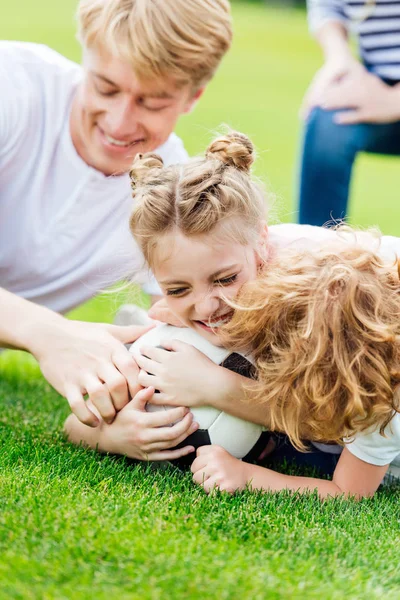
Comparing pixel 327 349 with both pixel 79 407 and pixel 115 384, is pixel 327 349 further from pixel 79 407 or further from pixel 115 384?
pixel 79 407

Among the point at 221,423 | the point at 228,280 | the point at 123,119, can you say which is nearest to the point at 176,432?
the point at 221,423

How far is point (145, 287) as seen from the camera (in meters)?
4.27

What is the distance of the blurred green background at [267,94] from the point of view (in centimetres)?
1068

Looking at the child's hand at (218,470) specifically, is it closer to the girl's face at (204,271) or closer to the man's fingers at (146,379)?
the man's fingers at (146,379)

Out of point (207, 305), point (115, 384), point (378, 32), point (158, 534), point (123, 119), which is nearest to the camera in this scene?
point (158, 534)

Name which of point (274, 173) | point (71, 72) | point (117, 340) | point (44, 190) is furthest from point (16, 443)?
point (274, 173)

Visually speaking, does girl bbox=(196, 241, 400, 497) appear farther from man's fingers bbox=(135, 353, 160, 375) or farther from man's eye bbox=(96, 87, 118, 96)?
man's eye bbox=(96, 87, 118, 96)

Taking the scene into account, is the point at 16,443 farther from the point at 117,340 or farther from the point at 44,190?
the point at 44,190

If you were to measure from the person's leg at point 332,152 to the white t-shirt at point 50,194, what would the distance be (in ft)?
2.89

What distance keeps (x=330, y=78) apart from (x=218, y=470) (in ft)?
9.04

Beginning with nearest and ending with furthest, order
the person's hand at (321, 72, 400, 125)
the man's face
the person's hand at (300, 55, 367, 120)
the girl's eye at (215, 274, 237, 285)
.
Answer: the girl's eye at (215, 274, 237, 285) < the man's face < the person's hand at (321, 72, 400, 125) < the person's hand at (300, 55, 367, 120)

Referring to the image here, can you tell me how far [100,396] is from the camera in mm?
3131

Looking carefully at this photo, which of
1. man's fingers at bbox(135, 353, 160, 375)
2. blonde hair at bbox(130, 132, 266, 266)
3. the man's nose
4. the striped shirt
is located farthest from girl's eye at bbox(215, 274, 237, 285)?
the striped shirt

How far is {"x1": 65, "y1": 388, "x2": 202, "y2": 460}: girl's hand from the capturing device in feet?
10.1
